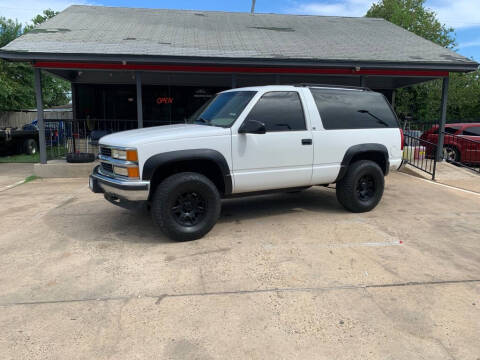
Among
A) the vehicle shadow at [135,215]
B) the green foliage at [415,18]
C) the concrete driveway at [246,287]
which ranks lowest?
the concrete driveway at [246,287]

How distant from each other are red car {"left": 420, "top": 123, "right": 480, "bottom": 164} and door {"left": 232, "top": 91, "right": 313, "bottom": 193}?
842cm

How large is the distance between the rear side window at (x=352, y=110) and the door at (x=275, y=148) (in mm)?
432

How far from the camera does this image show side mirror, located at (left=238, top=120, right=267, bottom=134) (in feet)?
15.2

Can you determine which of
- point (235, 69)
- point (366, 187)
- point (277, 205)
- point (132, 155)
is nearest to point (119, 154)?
point (132, 155)

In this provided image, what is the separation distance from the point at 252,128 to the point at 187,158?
36.1 inches

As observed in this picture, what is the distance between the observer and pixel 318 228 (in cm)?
535

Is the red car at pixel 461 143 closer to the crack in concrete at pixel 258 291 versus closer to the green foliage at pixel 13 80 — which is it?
the crack in concrete at pixel 258 291

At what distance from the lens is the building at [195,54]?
973 cm

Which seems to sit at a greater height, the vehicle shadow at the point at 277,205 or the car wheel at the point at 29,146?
the car wheel at the point at 29,146

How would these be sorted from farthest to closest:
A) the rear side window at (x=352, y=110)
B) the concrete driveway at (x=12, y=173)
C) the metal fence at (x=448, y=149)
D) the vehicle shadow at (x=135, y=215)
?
the metal fence at (x=448, y=149), the concrete driveway at (x=12, y=173), the rear side window at (x=352, y=110), the vehicle shadow at (x=135, y=215)

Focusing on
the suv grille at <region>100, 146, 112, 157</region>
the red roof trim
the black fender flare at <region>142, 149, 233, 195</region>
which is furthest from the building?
the black fender flare at <region>142, 149, 233, 195</region>

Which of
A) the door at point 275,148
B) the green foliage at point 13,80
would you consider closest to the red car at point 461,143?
the door at point 275,148

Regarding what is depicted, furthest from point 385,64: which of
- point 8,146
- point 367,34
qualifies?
point 8,146

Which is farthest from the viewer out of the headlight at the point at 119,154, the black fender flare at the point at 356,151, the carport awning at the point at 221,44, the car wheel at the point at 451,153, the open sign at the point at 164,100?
the open sign at the point at 164,100
